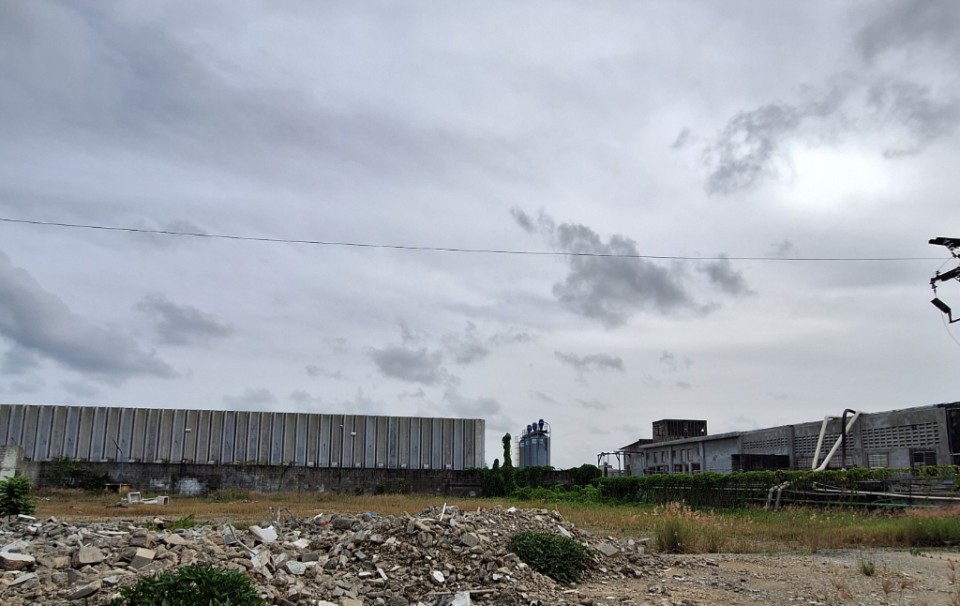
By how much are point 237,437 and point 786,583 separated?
35.8 m

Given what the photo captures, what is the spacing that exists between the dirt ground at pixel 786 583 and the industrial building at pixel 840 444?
30.5 feet

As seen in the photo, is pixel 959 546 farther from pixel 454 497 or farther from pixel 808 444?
pixel 454 497

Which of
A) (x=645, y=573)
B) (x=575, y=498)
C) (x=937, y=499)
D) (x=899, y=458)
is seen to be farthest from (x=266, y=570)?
(x=575, y=498)

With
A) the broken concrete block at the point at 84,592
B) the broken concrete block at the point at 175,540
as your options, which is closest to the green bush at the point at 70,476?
the broken concrete block at the point at 175,540

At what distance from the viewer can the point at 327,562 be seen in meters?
11.0

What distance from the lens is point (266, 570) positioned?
9781mm

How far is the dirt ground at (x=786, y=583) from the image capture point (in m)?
9.52

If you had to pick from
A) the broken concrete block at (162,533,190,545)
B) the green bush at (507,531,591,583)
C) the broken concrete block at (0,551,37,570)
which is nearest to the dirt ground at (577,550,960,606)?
the green bush at (507,531,591,583)

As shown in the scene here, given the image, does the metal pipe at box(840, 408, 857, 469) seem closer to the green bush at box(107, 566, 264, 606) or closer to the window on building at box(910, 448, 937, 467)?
the window on building at box(910, 448, 937, 467)

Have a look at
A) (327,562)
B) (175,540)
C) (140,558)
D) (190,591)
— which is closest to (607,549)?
(327,562)

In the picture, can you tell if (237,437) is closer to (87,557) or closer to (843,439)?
(843,439)

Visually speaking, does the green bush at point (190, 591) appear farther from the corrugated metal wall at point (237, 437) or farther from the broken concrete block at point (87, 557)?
the corrugated metal wall at point (237, 437)

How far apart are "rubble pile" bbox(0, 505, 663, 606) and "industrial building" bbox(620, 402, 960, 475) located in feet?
43.4

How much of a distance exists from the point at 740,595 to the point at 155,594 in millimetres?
7085
